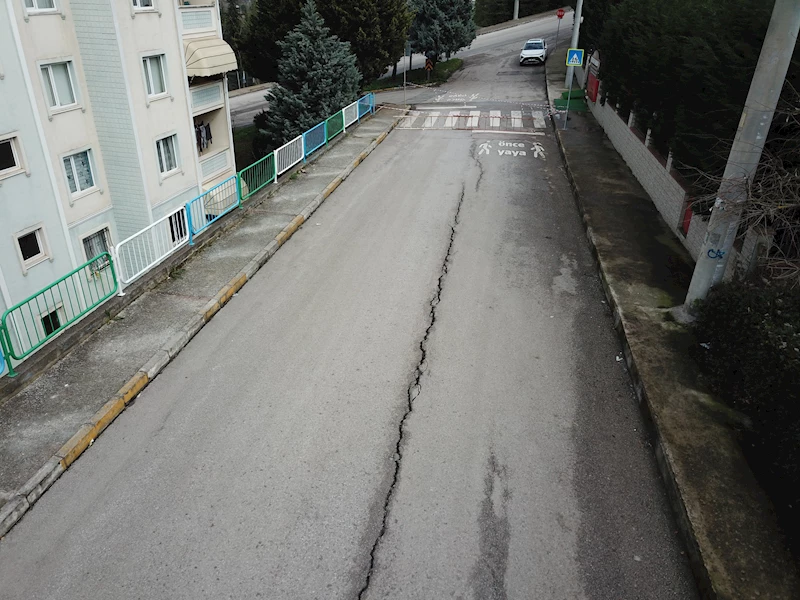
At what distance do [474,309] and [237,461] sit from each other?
4.82m

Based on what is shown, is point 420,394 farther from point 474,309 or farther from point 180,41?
point 180,41

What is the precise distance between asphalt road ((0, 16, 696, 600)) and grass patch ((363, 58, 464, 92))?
101ft

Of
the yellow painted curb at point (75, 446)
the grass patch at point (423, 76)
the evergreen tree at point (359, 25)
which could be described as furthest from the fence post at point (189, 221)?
the grass patch at point (423, 76)

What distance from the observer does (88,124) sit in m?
16.6

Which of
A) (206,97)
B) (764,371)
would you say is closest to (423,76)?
(206,97)

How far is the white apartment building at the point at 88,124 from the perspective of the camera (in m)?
14.1

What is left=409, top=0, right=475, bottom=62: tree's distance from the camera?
123ft

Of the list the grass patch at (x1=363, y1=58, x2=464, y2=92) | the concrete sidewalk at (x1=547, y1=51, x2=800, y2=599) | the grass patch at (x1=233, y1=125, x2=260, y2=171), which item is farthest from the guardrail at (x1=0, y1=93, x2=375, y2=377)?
the grass patch at (x1=363, y1=58, x2=464, y2=92)

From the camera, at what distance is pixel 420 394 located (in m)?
7.72

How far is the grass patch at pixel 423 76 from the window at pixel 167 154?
20.8m

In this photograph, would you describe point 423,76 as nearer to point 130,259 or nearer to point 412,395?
point 130,259

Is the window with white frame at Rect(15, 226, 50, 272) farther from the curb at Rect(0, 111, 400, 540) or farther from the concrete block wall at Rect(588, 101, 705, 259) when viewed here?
the concrete block wall at Rect(588, 101, 705, 259)

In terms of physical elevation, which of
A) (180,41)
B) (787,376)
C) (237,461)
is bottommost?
(237,461)

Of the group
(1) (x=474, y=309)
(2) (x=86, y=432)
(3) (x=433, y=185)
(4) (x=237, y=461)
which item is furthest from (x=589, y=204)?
(2) (x=86, y=432)
